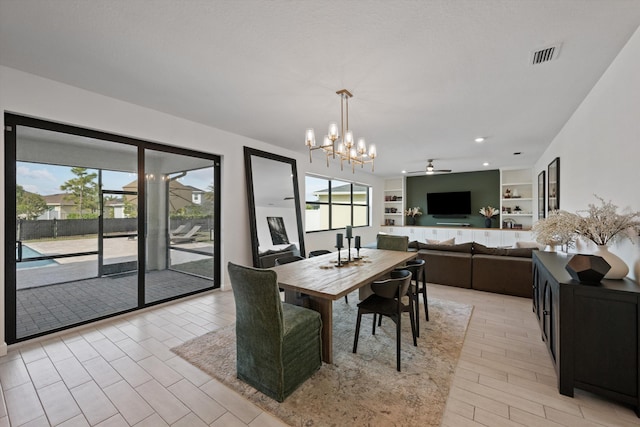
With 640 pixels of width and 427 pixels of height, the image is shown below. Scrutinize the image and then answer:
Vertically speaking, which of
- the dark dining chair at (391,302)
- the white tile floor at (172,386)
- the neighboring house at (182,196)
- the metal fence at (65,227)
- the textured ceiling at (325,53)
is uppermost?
the textured ceiling at (325,53)

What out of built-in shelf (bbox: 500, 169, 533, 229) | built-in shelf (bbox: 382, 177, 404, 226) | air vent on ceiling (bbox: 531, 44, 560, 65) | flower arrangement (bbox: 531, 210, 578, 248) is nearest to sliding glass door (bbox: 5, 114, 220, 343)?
air vent on ceiling (bbox: 531, 44, 560, 65)

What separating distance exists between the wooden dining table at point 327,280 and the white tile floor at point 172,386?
817mm

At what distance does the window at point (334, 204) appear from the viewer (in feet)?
21.5

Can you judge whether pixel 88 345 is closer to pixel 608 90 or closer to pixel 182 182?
pixel 182 182

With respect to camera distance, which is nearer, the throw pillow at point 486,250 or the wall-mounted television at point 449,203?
the throw pillow at point 486,250

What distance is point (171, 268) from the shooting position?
4.11 meters

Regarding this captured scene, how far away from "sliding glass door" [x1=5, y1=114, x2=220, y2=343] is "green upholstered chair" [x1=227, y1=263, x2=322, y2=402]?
2307 mm

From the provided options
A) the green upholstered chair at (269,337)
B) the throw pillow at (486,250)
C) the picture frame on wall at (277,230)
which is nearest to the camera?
the green upholstered chair at (269,337)

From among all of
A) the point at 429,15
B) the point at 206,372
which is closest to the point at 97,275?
the point at 206,372

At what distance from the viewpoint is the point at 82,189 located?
321 cm

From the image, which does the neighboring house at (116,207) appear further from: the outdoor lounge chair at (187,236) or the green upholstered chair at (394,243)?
the green upholstered chair at (394,243)

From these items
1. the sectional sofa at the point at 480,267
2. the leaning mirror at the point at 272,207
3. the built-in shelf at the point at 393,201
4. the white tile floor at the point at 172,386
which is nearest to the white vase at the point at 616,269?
the white tile floor at the point at 172,386

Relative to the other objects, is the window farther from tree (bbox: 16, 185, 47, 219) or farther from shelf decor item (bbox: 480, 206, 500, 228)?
tree (bbox: 16, 185, 47, 219)

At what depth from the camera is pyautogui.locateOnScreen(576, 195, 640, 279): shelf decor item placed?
1926mm
